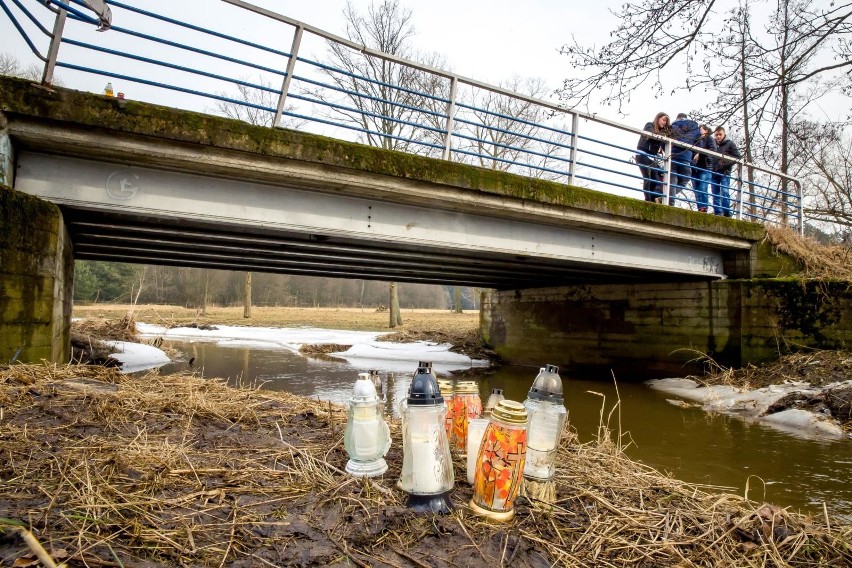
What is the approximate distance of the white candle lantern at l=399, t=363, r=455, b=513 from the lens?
197 centimetres

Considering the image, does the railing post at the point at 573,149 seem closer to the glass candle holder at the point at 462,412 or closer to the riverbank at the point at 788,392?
the riverbank at the point at 788,392

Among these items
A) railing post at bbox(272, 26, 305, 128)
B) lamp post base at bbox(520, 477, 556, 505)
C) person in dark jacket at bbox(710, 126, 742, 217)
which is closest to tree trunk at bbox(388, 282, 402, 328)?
person in dark jacket at bbox(710, 126, 742, 217)

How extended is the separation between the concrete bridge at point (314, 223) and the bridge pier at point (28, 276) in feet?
0.05

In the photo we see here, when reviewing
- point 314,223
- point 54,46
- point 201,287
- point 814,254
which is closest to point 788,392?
point 814,254

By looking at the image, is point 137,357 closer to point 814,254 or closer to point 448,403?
point 448,403

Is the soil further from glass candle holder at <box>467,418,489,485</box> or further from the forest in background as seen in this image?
the forest in background

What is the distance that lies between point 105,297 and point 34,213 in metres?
45.2

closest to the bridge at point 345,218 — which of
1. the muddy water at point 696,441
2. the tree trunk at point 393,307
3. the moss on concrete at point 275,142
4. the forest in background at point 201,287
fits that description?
the moss on concrete at point 275,142

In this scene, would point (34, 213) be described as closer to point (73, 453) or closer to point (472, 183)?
point (73, 453)

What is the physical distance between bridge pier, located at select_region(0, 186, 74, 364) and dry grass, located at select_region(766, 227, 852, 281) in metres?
11.8

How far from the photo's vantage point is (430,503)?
1.97m

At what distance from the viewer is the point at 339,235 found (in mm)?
6574

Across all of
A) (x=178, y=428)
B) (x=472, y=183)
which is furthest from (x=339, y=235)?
(x=178, y=428)

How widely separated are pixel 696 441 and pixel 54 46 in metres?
8.02
